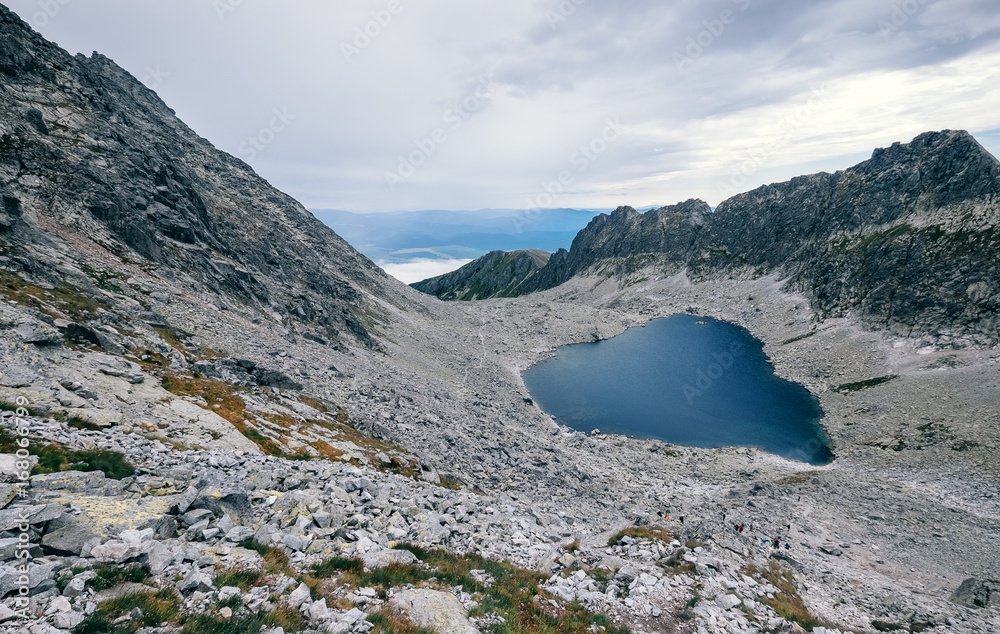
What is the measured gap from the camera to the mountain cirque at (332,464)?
40.2ft

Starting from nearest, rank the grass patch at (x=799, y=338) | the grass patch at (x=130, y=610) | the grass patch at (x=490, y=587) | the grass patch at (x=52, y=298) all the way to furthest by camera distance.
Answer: the grass patch at (x=130, y=610) < the grass patch at (x=490, y=587) < the grass patch at (x=52, y=298) < the grass patch at (x=799, y=338)

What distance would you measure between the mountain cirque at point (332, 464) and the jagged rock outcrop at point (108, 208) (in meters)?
0.31

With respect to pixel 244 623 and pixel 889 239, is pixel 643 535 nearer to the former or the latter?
pixel 244 623

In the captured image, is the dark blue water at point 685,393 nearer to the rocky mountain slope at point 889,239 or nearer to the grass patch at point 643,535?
the rocky mountain slope at point 889,239

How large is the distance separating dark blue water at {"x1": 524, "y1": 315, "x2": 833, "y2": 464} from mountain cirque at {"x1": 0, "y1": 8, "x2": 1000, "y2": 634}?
5.32m

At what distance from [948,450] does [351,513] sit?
64.0m

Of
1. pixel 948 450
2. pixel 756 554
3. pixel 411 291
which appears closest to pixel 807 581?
pixel 756 554

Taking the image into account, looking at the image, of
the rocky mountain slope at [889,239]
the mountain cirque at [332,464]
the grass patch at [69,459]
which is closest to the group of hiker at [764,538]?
the mountain cirque at [332,464]

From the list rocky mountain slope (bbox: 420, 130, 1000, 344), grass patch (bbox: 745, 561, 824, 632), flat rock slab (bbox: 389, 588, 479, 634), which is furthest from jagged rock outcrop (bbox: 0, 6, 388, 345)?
rocky mountain slope (bbox: 420, 130, 1000, 344)

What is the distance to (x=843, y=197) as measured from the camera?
12500cm

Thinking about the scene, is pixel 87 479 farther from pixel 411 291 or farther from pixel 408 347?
pixel 411 291

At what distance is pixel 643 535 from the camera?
976 inches

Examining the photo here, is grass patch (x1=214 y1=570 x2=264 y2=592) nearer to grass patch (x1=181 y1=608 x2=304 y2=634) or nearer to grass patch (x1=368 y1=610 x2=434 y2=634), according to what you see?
grass patch (x1=181 y1=608 x2=304 y2=634)

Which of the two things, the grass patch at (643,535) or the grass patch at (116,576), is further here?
the grass patch at (643,535)
